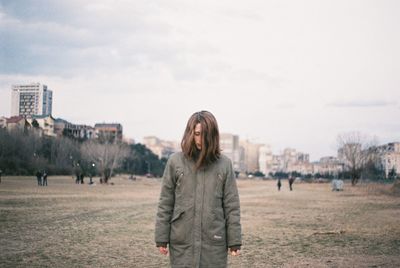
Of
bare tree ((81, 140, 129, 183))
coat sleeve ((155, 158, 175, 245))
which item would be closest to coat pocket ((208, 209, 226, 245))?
coat sleeve ((155, 158, 175, 245))

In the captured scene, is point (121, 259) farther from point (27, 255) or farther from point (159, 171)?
point (159, 171)

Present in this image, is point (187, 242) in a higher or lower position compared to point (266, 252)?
higher

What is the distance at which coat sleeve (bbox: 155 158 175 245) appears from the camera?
4.21 metres

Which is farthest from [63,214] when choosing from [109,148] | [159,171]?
[159,171]

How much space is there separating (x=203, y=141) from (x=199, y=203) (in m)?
0.56

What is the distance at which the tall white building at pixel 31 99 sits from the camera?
225 ft

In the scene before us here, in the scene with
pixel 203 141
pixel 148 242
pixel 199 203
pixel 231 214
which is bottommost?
pixel 148 242

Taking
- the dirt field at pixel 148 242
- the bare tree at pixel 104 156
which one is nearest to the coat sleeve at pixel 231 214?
the dirt field at pixel 148 242

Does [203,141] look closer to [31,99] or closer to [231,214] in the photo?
[231,214]

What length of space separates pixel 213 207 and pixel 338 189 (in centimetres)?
5452

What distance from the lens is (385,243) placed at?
11969 millimetres

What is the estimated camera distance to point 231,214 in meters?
4.20

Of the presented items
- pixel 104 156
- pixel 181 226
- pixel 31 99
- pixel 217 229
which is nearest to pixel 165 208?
pixel 181 226

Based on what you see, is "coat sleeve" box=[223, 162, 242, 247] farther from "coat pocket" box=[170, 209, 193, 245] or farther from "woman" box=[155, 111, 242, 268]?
"coat pocket" box=[170, 209, 193, 245]
